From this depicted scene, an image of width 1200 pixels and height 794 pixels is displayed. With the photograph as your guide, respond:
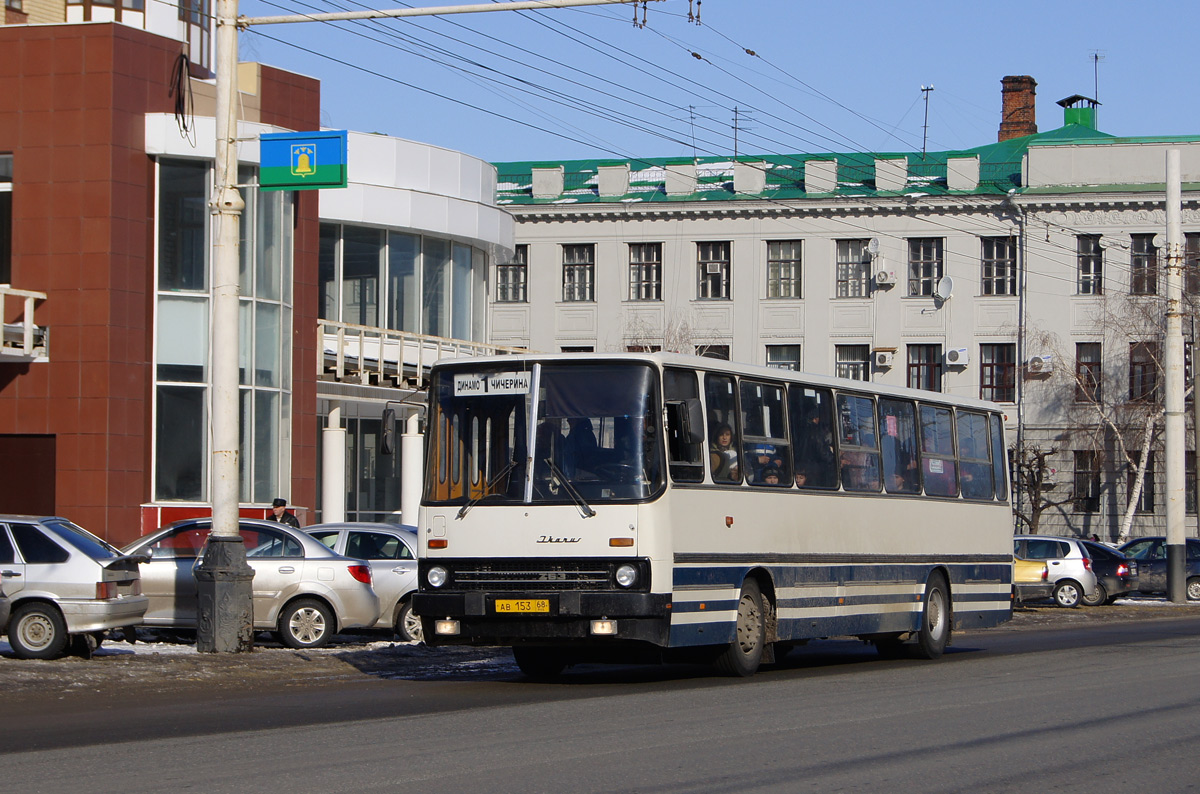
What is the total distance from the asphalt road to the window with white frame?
143 feet

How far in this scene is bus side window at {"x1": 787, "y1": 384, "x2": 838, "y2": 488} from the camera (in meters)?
16.5

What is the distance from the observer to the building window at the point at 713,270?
61.4 m

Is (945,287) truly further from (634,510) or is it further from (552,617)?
(552,617)

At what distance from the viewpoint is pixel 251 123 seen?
87.5ft

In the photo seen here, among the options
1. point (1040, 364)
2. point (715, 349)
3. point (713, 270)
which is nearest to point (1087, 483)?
point (1040, 364)

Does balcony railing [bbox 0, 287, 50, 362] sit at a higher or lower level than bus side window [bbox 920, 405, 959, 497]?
higher

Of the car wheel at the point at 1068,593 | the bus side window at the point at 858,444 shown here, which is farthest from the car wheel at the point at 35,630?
the car wheel at the point at 1068,593

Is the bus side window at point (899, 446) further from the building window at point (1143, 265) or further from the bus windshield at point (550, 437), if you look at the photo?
the building window at point (1143, 265)

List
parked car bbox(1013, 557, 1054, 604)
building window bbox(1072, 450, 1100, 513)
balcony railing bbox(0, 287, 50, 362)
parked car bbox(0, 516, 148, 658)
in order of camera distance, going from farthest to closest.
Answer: building window bbox(1072, 450, 1100, 513)
parked car bbox(1013, 557, 1054, 604)
balcony railing bbox(0, 287, 50, 362)
parked car bbox(0, 516, 148, 658)

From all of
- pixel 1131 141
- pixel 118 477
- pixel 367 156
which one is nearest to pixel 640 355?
pixel 118 477

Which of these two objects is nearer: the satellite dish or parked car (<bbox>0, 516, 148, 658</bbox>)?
parked car (<bbox>0, 516, 148, 658</bbox>)

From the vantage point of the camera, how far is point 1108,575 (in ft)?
110

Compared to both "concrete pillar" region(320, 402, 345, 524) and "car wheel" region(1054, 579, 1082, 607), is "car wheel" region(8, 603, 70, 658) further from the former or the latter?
"car wheel" region(1054, 579, 1082, 607)

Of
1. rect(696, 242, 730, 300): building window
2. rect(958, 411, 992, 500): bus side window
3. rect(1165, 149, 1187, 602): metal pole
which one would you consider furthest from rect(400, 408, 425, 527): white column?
rect(696, 242, 730, 300): building window
